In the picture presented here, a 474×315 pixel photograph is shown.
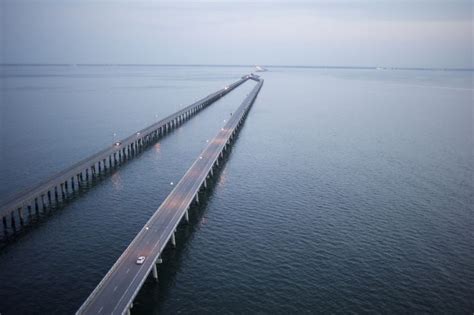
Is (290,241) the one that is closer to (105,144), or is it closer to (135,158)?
(135,158)

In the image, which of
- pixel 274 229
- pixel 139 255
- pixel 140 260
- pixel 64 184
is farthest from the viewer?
pixel 64 184

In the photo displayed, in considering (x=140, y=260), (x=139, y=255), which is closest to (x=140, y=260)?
(x=140, y=260)

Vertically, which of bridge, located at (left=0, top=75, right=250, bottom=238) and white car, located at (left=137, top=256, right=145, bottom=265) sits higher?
bridge, located at (left=0, top=75, right=250, bottom=238)

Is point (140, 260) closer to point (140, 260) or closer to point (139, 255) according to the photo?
point (140, 260)

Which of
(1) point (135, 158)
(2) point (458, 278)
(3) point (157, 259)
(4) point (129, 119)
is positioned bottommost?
Result: (2) point (458, 278)

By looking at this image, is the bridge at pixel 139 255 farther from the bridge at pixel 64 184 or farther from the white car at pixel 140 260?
the bridge at pixel 64 184

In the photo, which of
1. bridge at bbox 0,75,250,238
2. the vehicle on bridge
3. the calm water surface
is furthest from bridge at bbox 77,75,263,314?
bridge at bbox 0,75,250,238

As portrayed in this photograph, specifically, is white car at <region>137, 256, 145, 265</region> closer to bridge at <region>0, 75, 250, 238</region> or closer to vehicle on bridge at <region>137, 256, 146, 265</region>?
vehicle on bridge at <region>137, 256, 146, 265</region>

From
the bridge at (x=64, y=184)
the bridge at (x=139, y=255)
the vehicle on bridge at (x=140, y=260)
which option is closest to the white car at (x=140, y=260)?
the vehicle on bridge at (x=140, y=260)

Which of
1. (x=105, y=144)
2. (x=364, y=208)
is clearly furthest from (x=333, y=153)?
(x=105, y=144)

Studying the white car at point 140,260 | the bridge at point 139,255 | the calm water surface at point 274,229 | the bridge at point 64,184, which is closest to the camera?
the bridge at point 139,255

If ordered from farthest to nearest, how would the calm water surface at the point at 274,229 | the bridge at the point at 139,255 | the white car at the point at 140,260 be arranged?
the calm water surface at the point at 274,229
the white car at the point at 140,260
the bridge at the point at 139,255
